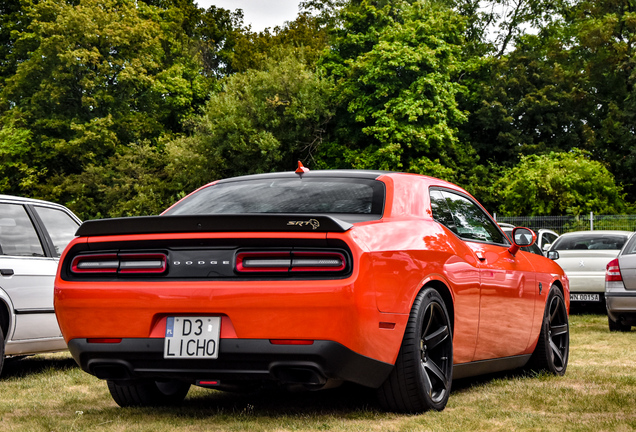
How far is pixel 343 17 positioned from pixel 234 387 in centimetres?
3968

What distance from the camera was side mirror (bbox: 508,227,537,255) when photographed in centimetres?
690

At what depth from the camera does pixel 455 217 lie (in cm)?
625

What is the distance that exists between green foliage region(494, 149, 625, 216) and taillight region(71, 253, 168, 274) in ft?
100

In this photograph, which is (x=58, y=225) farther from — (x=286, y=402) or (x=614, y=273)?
(x=614, y=273)

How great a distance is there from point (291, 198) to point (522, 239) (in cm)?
232

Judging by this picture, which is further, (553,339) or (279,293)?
(553,339)

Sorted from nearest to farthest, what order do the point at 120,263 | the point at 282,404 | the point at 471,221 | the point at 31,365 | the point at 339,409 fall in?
the point at 120,263 < the point at 339,409 < the point at 282,404 < the point at 471,221 < the point at 31,365

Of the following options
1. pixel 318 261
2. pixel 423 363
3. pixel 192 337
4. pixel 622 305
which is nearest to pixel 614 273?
pixel 622 305

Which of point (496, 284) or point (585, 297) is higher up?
point (496, 284)

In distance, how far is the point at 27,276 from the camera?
788cm

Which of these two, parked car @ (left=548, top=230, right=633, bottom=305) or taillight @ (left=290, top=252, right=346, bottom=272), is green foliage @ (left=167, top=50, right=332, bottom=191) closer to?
parked car @ (left=548, top=230, right=633, bottom=305)

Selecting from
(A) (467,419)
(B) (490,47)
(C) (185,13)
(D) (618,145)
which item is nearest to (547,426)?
(A) (467,419)

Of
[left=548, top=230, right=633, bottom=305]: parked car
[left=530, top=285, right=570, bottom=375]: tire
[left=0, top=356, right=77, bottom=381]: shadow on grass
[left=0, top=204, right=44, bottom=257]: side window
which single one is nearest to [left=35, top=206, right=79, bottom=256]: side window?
[left=0, top=204, right=44, bottom=257]: side window

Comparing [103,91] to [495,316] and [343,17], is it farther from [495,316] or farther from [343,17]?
[495,316]
